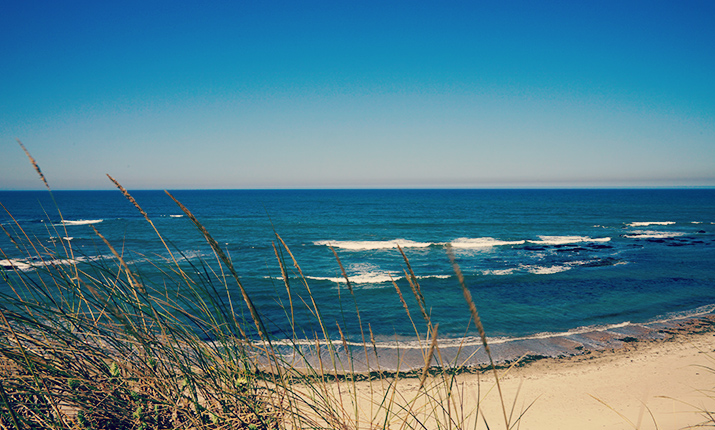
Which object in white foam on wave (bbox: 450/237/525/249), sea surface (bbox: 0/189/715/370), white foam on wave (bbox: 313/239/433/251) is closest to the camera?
sea surface (bbox: 0/189/715/370)

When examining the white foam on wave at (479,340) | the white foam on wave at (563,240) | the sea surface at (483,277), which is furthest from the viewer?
the white foam on wave at (563,240)

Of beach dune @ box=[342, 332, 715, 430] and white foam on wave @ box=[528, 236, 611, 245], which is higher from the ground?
white foam on wave @ box=[528, 236, 611, 245]

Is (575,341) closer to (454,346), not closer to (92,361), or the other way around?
(454,346)

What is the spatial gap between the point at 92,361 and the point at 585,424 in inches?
299

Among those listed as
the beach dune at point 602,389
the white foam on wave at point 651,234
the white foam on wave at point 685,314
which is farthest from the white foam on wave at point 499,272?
the white foam on wave at point 651,234

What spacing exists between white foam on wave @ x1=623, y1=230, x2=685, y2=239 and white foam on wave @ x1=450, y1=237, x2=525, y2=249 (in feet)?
36.7

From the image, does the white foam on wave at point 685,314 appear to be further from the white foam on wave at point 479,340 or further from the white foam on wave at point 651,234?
the white foam on wave at point 651,234

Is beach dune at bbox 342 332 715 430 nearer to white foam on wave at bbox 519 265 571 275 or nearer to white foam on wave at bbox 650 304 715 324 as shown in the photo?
white foam on wave at bbox 650 304 715 324

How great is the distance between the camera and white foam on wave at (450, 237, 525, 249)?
2731cm

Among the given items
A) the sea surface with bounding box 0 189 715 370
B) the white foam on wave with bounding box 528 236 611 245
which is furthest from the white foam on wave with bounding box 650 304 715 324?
the white foam on wave with bounding box 528 236 611 245

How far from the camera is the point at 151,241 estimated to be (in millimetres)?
27656

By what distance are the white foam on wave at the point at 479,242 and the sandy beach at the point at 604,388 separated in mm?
16736

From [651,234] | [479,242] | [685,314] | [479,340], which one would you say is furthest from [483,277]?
[651,234]

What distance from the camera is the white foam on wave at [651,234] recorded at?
31.1 metres
